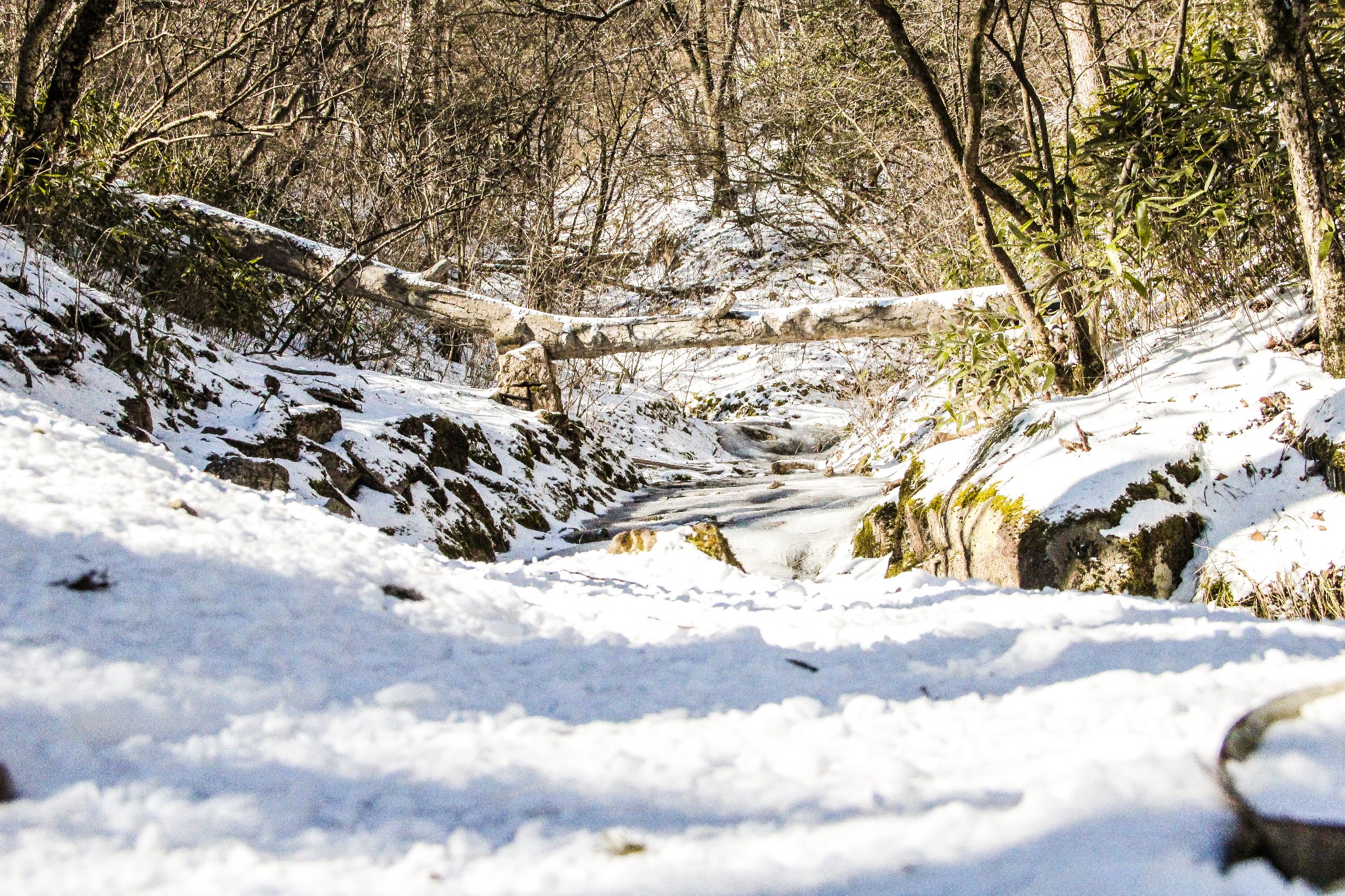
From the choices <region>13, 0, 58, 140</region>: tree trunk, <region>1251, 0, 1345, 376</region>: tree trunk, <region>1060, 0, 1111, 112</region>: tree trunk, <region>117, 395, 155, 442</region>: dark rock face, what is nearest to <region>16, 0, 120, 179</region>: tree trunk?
<region>13, 0, 58, 140</region>: tree trunk

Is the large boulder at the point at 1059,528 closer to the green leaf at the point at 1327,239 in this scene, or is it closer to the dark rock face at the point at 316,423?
the green leaf at the point at 1327,239

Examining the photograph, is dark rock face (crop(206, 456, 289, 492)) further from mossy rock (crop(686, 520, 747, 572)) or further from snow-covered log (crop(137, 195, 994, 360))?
snow-covered log (crop(137, 195, 994, 360))

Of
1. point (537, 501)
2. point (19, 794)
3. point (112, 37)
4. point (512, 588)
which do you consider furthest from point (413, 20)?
point (19, 794)

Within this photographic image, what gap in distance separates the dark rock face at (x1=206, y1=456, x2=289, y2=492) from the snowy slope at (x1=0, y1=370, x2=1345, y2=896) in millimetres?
1378

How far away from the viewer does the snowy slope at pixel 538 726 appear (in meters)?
0.81

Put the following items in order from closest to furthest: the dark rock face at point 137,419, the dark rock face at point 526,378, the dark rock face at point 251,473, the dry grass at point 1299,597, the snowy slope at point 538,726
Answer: the snowy slope at point 538,726, the dry grass at point 1299,597, the dark rock face at point 137,419, the dark rock face at point 251,473, the dark rock face at point 526,378

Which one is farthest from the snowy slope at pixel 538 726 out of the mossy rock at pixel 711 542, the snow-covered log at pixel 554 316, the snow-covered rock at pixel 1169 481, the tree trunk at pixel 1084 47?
the tree trunk at pixel 1084 47

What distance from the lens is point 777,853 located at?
0.84m

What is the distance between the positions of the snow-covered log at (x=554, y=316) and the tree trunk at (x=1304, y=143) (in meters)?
2.25

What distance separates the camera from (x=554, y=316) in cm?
615

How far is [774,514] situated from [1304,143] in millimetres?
3336

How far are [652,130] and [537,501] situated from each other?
637cm

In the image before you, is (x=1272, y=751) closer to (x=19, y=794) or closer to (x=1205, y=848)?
(x=1205, y=848)

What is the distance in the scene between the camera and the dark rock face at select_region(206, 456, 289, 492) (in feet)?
11.3
